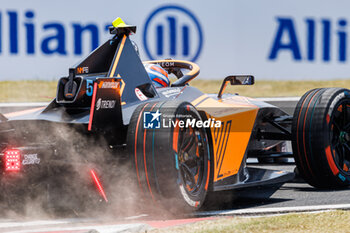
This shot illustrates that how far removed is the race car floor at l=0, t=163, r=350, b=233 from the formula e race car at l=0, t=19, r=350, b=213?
15cm

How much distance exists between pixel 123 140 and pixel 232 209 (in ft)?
3.66

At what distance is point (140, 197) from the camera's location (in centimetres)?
468

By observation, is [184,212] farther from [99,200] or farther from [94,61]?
[94,61]

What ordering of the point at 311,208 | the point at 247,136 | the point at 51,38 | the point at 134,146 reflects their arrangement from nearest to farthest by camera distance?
the point at 134,146 → the point at 311,208 → the point at 247,136 → the point at 51,38

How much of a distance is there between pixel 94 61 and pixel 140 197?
50.6 inches

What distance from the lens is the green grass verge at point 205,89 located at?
10.1 metres

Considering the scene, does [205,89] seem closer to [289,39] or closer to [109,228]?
[289,39]

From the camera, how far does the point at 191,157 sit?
495cm

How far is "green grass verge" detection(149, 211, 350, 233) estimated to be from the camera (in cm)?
409

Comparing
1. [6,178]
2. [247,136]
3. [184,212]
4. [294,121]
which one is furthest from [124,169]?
[294,121]

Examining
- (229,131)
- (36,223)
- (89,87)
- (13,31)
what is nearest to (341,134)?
(229,131)

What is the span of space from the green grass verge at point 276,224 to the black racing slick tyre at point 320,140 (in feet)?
4.42

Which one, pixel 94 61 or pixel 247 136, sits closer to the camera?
pixel 94 61

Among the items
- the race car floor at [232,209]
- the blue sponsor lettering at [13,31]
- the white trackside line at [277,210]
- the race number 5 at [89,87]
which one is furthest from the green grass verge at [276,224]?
the blue sponsor lettering at [13,31]
